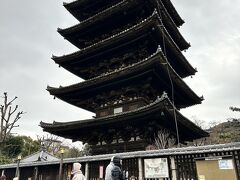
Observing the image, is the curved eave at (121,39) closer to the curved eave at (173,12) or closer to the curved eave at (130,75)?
the curved eave at (130,75)

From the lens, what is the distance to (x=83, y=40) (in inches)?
811

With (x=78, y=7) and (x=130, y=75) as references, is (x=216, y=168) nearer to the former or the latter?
(x=130, y=75)

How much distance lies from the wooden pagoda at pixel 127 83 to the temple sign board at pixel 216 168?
3336 mm

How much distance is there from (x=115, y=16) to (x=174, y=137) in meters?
9.54

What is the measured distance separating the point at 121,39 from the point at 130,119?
547 centimetres

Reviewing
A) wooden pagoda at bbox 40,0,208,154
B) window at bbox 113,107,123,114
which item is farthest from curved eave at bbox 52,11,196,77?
window at bbox 113,107,123,114

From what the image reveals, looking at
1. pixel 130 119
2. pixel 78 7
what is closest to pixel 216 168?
pixel 130 119

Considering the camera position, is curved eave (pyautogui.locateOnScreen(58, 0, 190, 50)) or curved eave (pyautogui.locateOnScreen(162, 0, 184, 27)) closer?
curved eave (pyautogui.locateOnScreen(58, 0, 190, 50))

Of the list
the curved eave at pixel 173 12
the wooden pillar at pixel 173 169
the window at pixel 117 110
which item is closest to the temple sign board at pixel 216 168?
the wooden pillar at pixel 173 169

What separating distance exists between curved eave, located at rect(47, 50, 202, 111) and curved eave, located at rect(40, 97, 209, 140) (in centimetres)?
236

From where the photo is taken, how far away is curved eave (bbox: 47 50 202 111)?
44.7 feet

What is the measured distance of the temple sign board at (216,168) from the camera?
9.63 meters

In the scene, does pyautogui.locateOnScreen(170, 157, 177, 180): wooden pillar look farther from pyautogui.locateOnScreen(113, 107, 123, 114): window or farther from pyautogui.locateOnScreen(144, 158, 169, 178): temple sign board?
pyautogui.locateOnScreen(113, 107, 123, 114): window

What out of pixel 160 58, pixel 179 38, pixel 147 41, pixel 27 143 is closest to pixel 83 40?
pixel 147 41
